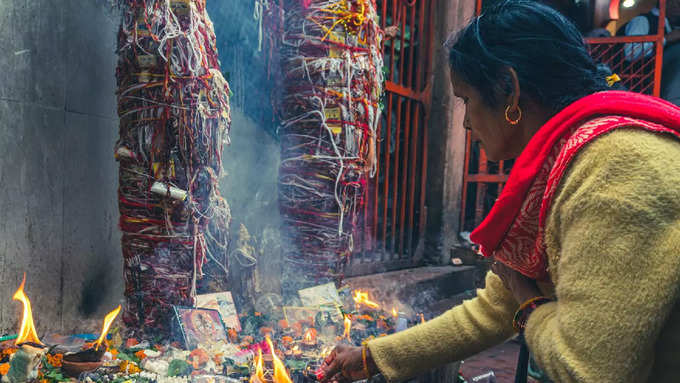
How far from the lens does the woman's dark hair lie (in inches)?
46.8

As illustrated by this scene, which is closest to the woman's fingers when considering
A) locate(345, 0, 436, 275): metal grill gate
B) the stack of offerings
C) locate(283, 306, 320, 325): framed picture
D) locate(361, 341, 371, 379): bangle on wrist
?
locate(361, 341, 371, 379): bangle on wrist

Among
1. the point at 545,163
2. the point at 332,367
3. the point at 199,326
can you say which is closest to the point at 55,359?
the point at 199,326

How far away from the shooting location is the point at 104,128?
285cm

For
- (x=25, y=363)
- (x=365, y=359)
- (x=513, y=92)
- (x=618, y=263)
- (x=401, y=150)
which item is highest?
(x=513, y=92)

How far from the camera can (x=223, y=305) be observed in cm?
302

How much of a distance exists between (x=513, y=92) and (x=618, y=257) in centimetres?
55

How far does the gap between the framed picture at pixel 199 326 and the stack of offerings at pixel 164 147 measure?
6 cm

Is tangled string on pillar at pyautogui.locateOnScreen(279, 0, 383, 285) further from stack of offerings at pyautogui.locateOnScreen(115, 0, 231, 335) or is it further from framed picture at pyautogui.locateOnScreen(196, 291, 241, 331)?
stack of offerings at pyautogui.locateOnScreen(115, 0, 231, 335)

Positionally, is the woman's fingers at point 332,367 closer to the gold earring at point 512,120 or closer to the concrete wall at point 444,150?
the gold earring at point 512,120

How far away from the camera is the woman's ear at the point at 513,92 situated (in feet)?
4.00

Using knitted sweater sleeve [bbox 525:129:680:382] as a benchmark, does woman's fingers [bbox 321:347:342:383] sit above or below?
below

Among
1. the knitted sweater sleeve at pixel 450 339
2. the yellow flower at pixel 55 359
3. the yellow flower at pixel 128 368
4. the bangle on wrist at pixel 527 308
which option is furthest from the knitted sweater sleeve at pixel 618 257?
the yellow flower at pixel 55 359

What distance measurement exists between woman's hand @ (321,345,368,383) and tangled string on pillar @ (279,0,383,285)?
1.64 m

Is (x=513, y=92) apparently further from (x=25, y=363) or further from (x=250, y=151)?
(x=250, y=151)
